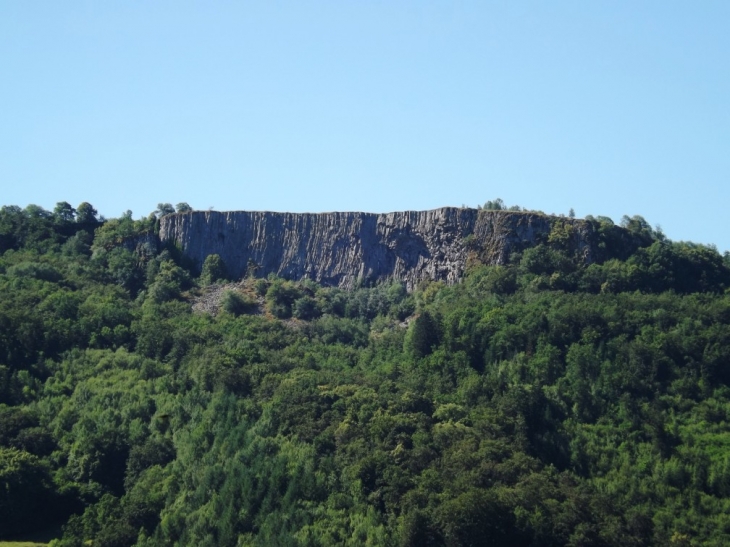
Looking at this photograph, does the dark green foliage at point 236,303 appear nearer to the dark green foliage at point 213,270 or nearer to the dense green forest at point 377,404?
the dense green forest at point 377,404

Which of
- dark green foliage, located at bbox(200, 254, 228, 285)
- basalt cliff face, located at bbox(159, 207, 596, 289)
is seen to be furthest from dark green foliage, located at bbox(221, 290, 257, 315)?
basalt cliff face, located at bbox(159, 207, 596, 289)

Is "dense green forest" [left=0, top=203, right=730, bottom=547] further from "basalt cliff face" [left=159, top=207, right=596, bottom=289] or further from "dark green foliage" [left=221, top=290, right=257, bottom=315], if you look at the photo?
"basalt cliff face" [left=159, top=207, right=596, bottom=289]

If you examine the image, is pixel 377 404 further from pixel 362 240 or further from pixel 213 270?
pixel 213 270

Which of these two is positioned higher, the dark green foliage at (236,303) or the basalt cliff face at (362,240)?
the basalt cliff face at (362,240)

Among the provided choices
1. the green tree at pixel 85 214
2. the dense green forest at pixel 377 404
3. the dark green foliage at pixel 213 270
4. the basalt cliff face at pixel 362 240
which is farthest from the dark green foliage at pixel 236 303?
the green tree at pixel 85 214

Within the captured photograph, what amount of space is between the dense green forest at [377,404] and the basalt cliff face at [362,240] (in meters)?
1.56

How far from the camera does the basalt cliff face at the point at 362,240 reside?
9706 cm

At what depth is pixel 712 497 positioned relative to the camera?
2751 inches

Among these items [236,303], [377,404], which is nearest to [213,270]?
[236,303]

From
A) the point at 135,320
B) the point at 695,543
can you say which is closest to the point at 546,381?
the point at 695,543

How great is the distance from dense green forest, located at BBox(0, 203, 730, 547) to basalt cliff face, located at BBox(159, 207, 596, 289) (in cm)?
156

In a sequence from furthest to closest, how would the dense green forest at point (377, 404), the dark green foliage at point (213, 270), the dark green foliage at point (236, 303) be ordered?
1. the dark green foliage at point (213, 270)
2. the dark green foliage at point (236, 303)
3. the dense green forest at point (377, 404)

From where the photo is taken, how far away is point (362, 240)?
101250mm

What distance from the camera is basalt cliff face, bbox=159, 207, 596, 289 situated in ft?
318
